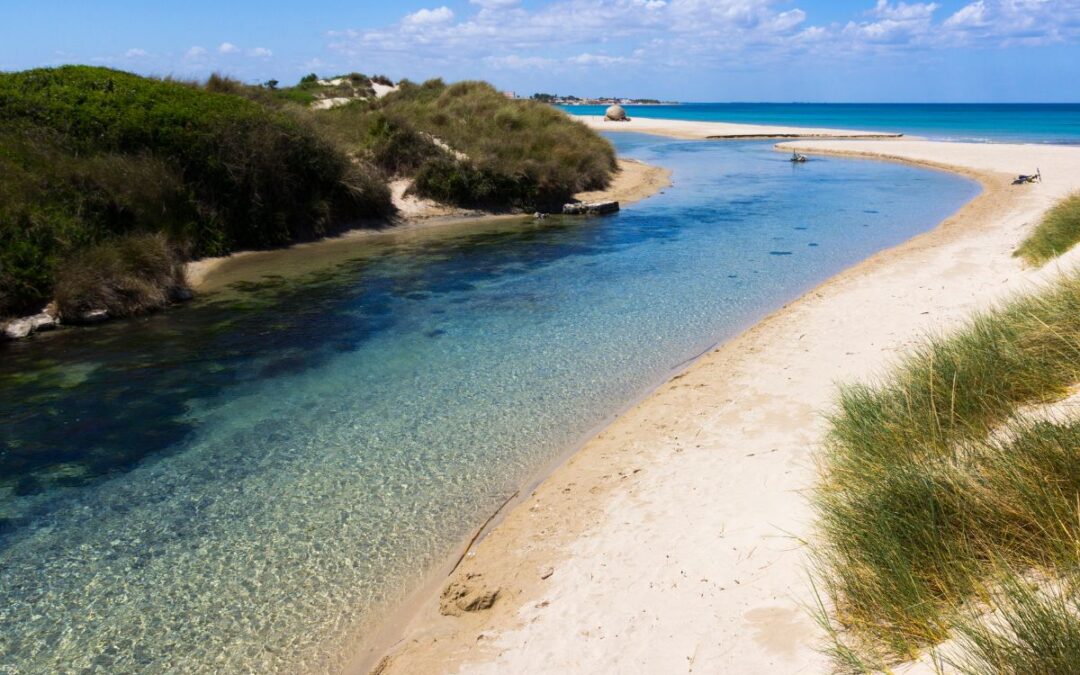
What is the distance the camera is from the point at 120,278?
15148 millimetres

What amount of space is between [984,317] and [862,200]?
2616cm

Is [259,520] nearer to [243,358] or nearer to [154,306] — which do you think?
[243,358]

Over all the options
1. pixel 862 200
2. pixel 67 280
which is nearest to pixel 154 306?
pixel 67 280

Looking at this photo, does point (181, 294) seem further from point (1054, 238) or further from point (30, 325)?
point (1054, 238)

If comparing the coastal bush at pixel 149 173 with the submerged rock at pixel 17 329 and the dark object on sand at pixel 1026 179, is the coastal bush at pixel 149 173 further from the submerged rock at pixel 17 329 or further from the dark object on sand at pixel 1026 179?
the dark object on sand at pixel 1026 179

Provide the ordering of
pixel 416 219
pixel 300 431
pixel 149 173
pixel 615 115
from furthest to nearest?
pixel 615 115 < pixel 416 219 < pixel 149 173 < pixel 300 431

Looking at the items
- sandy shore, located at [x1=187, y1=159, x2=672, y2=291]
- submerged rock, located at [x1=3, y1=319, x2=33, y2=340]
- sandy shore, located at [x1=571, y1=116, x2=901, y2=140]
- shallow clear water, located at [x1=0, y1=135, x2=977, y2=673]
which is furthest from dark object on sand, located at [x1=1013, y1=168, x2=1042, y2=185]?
sandy shore, located at [x1=571, y1=116, x2=901, y2=140]

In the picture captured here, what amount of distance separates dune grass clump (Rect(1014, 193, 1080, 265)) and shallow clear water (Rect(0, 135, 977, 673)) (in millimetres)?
4476

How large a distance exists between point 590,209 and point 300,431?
22.2 m

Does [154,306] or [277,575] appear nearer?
[277,575]

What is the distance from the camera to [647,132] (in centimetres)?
8725

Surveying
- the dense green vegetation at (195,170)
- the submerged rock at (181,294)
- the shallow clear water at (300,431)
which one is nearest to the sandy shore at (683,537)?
the shallow clear water at (300,431)

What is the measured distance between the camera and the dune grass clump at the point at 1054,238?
575 inches

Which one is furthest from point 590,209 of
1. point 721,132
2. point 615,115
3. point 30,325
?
point 615,115
